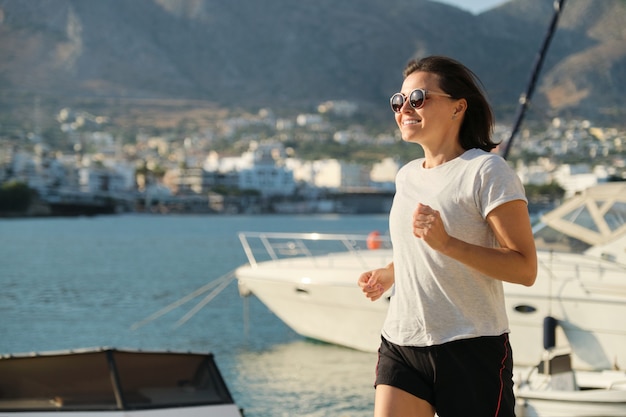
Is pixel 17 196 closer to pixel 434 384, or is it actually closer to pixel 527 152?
pixel 527 152

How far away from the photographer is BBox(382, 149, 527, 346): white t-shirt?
2.50 meters

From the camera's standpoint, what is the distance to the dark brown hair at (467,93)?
8.84 feet

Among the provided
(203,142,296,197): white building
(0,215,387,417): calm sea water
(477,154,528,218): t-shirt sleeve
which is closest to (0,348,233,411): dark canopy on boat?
(477,154,528,218): t-shirt sleeve

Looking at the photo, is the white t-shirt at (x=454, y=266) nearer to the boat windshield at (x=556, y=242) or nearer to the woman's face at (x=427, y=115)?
the woman's face at (x=427, y=115)

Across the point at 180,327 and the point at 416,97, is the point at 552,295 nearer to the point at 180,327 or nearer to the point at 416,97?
the point at 416,97

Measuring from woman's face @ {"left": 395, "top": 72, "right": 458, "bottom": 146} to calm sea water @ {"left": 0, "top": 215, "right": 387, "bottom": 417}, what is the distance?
8562 millimetres

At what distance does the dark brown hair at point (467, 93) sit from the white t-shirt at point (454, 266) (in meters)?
0.14

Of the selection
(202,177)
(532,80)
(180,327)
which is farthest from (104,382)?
(202,177)

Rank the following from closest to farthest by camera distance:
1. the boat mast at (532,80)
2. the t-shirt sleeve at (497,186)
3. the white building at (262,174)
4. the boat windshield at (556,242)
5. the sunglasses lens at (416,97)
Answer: the t-shirt sleeve at (497,186) < the sunglasses lens at (416,97) < the boat windshield at (556,242) < the boat mast at (532,80) < the white building at (262,174)

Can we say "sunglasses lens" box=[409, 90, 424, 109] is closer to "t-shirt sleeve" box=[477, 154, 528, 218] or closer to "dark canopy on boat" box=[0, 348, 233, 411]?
"t-shirt sleeve" box=[477, 154, 528, 218]

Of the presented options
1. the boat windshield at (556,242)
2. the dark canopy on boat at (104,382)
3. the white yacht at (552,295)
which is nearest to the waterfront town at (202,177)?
the white yacht at (552,295)

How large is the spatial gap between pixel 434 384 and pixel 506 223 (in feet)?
1.39

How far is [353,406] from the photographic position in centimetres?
1132

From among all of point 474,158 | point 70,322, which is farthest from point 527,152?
point 474,158
